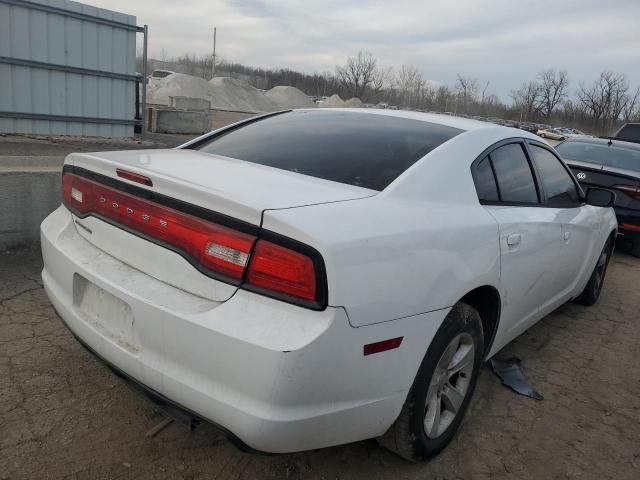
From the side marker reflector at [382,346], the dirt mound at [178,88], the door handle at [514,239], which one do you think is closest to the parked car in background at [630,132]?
the door handle at [514,239]

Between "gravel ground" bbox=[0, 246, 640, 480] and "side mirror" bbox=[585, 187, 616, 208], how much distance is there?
115cm

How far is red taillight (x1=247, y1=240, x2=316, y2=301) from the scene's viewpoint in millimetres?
1747

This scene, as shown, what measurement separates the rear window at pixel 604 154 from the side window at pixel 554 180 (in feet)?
12.7

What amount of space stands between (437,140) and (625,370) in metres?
2.29

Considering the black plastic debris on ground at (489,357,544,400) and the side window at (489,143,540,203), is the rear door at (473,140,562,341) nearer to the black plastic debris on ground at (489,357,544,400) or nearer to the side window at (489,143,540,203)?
the side window at (489,143,540,203)

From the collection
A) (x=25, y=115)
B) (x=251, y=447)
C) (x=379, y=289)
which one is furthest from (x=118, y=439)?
(x=25, y=115)

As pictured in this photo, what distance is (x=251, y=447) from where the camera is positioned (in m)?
1.79

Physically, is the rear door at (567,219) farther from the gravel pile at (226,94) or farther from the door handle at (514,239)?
the gravel pile at (226,94)

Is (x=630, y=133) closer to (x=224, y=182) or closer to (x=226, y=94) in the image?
(x=224, y=182)

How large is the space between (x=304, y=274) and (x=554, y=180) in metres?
2.55

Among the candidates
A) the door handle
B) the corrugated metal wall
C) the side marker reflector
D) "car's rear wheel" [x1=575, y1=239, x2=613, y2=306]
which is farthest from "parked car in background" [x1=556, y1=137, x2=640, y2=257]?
the corrugated metal wall

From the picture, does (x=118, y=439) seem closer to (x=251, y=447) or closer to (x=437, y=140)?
(x=251, y=447)

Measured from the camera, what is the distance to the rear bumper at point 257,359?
67.6 inches

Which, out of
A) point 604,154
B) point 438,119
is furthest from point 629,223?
point 438,119
